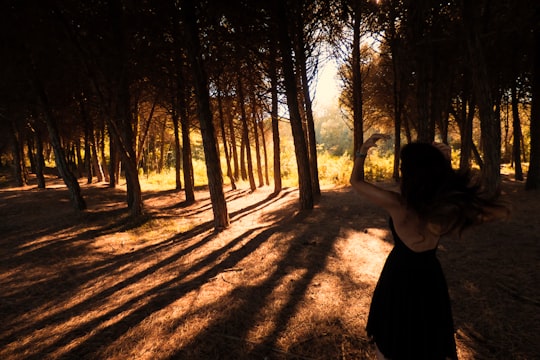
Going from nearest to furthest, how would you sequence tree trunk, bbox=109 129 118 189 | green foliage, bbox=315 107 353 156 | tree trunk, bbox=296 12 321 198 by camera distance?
1. tree trunk, bbox=296 12 321 198
2. tree trunk, bbox=109 129 118 189
3. green foliage, bbox=315 107 353 156

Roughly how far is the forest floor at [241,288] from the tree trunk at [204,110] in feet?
2.77

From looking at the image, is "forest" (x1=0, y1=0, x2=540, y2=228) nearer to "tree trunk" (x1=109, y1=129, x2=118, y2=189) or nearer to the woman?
"tree trunk" (x1=109, y1=129, x2=118, y2=189)

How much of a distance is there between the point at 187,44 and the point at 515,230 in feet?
29.2

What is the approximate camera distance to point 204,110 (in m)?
7.39

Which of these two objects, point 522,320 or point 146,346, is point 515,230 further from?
point 146,346

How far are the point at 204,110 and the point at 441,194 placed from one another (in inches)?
265

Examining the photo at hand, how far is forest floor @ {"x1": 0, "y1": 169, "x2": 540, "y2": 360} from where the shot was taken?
302 cm

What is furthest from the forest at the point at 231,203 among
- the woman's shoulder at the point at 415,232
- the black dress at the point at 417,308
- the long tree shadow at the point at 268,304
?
the black dress at the point at 417,308

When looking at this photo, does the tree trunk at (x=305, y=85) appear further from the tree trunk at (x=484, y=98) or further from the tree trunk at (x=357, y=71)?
the tree trunk at (x=484, y=98)

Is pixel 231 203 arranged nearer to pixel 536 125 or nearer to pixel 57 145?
pixel 57 145

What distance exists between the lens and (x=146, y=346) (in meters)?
3.06

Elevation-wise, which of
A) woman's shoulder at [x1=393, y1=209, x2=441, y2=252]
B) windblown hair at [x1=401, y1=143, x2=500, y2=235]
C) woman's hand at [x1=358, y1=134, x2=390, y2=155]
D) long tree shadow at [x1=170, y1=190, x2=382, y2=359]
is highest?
woman's hand at [x1=358, y1=134, x2=390, y2=155]

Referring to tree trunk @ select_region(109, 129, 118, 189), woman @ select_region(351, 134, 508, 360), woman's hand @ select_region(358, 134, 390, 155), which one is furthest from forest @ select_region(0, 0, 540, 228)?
woman @ select_region(351, 134, 508, 360)

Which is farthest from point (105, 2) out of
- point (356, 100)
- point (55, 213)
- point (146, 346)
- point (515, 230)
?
point (515, 230)
